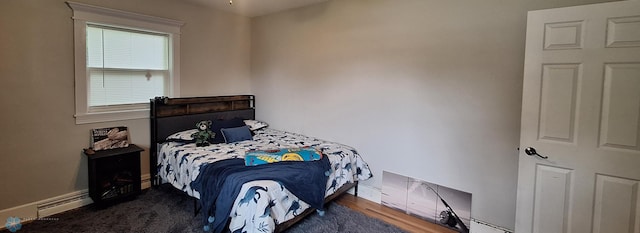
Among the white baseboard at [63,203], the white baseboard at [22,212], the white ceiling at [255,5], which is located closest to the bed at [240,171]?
the white baseboard at [63,203]

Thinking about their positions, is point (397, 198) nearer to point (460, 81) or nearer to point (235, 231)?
point (460, 81)

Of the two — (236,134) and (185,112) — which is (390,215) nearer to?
(236,134)

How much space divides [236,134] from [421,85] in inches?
87.4

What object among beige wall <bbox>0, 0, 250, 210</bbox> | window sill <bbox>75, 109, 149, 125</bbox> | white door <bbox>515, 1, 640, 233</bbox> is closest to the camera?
white door <bbox>515, 1, 640, 233</bbox>

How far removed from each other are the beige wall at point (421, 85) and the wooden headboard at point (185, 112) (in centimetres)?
86

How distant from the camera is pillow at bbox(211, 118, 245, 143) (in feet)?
11.5

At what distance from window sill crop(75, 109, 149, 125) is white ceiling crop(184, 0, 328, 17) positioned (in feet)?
5.01

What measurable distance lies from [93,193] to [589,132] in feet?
13.5

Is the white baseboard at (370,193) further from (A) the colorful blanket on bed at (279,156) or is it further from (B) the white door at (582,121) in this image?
(B) the white door at (582,121)

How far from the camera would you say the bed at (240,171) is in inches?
86.9

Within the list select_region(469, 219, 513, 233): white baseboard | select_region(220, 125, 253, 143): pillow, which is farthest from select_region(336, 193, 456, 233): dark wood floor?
select_region(220, 125, 253, 143): pillow

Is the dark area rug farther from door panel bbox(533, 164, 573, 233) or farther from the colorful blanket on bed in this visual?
door panel bbox(533, 164, 573, 233)

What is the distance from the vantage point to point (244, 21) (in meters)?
4.45

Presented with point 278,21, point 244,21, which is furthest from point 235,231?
point 244,21
